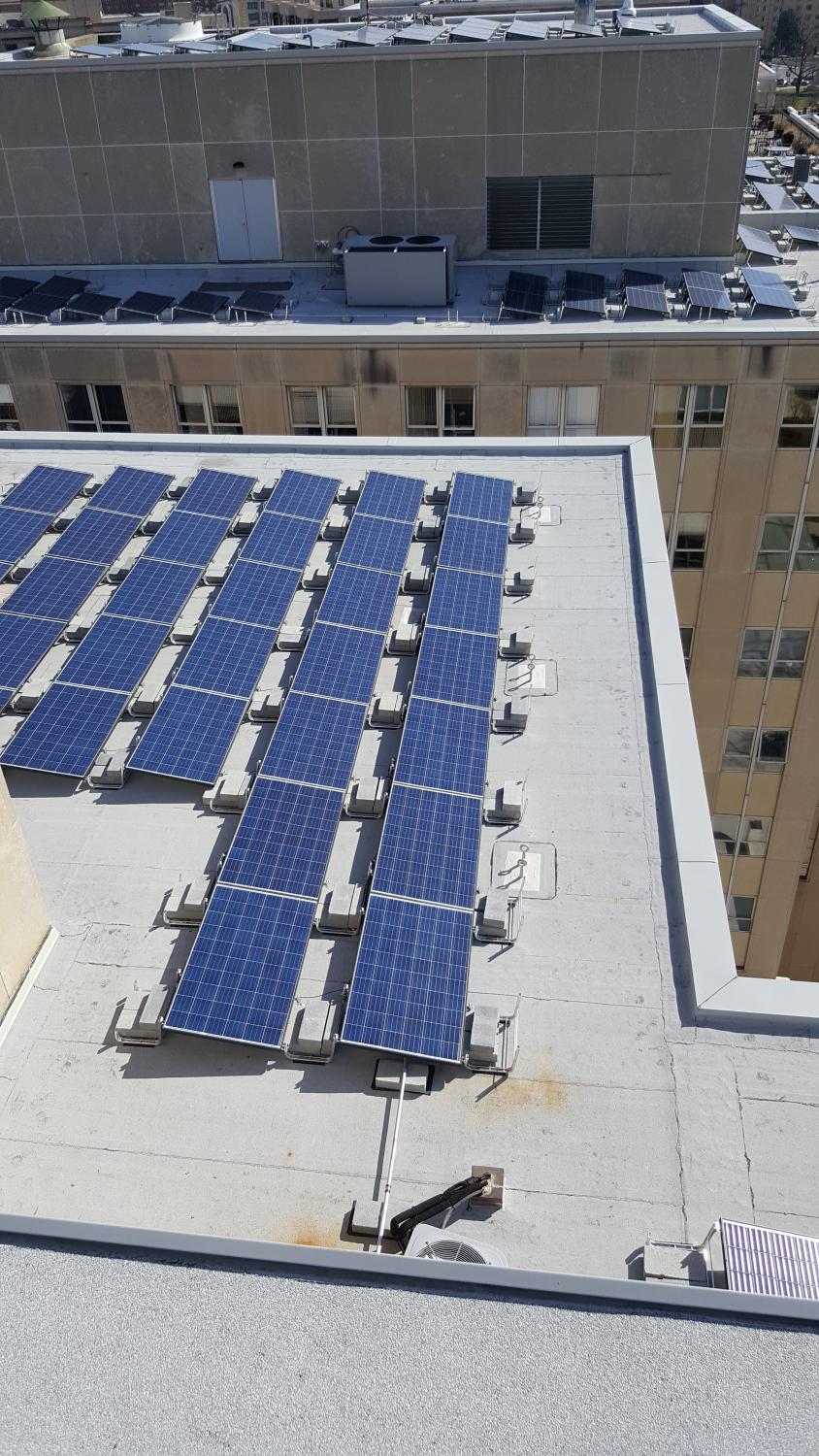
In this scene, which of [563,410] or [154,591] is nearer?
[154,591]

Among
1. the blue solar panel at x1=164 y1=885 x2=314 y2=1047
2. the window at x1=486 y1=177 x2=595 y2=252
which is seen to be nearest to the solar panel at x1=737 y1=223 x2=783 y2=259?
the window at x1=486 y1=177 x2=595 y2=252

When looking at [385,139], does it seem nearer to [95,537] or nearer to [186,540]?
[186,540]

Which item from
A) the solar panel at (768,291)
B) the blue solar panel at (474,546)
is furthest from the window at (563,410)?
the blue solar panel at (474,546)

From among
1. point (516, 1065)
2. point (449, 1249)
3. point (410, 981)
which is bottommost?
point (516, 1065)

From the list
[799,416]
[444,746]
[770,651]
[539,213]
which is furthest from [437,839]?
[539,213]

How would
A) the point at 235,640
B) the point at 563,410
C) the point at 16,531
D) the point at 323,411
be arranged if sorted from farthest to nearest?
the point at 323,411 → the point at 563,410 → the point at 16,531 → the point at 235,640

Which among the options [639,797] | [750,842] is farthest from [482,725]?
[750,842]

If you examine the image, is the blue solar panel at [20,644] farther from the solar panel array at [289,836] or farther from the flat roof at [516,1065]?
the solar panel array at [289,836]

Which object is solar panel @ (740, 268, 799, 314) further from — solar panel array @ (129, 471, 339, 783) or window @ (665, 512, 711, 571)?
solar panel array @ (129, 471, 339, 783)

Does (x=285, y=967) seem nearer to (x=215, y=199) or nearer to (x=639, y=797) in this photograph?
(x=639, y=797)

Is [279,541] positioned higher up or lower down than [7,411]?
higher up
